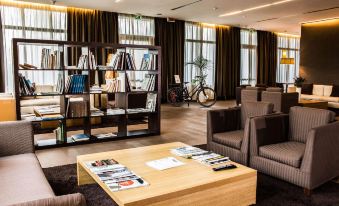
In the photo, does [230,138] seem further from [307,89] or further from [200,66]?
[200,66]

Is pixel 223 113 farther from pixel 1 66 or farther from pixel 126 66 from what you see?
pixel 1 66

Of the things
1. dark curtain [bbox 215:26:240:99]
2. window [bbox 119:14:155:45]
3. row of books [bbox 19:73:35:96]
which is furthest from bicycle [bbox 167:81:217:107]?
row of books [bbox 19:73:35:96]

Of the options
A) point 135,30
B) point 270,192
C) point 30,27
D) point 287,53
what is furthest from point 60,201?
point 287,53

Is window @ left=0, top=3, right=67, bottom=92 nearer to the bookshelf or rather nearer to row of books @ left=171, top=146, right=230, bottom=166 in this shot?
the bookshelf

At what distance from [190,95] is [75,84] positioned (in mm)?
7081

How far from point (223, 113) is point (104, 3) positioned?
5670mm

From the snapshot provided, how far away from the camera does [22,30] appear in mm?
8453

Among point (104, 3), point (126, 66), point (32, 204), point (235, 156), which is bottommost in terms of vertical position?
point (235, 156)

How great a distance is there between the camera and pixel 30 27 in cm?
853

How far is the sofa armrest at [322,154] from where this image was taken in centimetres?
286

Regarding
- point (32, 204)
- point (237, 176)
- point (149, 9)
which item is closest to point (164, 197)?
point (237, 176)

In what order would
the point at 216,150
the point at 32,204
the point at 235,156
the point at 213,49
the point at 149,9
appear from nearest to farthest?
1. the point at 32,204
2. the point at 235,156
3. the point at 216,150
4. the point at 149,9
5. the point at 213,49

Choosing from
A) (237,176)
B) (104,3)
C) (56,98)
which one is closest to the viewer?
(237,176)

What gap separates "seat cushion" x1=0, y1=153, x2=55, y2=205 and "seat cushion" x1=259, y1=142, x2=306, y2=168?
87.7 inches
